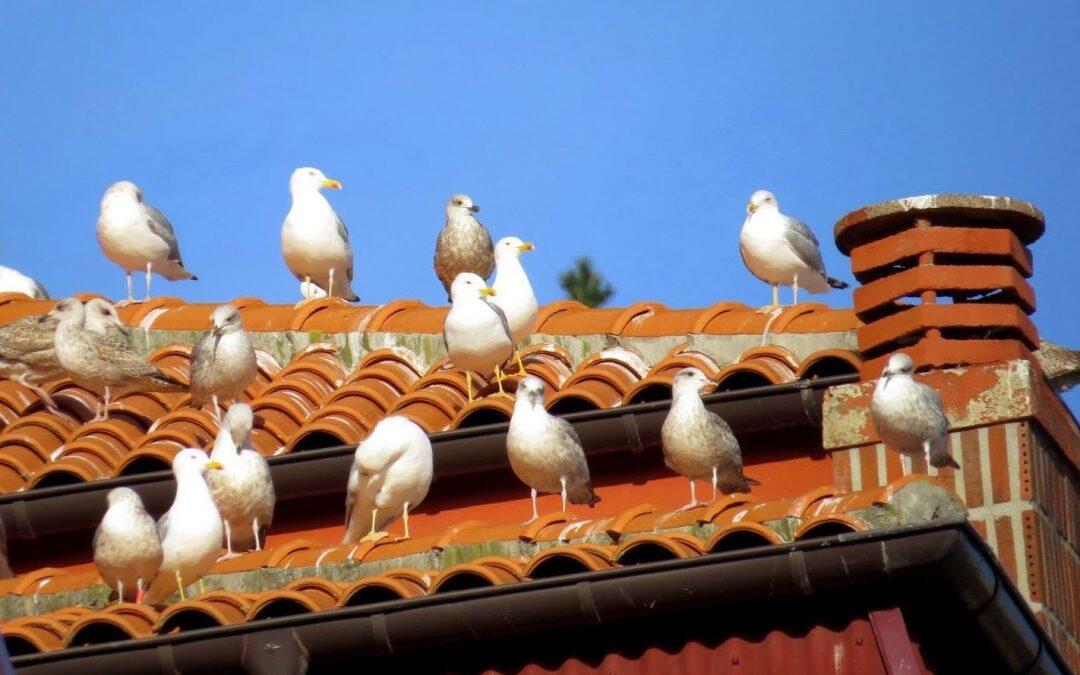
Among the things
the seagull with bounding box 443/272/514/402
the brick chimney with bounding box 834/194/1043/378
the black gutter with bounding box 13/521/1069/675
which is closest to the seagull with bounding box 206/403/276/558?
the seagull with bounding box 443/272/514/402

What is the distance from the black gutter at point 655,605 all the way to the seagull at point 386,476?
1.56m

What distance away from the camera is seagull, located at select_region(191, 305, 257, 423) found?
39.1 feet

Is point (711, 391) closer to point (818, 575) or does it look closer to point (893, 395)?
point (893, 395)

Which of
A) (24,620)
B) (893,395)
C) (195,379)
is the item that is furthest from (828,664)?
(195,379)

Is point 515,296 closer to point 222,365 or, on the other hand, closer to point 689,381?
point 222,365

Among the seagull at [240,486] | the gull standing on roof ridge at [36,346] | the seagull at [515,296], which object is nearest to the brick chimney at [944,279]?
the seagull at [515,296]

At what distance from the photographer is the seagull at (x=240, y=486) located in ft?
35.4

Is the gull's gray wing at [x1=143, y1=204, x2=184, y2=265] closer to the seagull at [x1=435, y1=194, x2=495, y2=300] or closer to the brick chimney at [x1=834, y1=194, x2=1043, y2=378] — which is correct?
the seagull at [x1=435, y1=194, x2=495, y2=300]

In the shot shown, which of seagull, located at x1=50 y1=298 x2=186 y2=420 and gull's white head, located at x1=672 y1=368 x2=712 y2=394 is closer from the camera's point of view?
gull's white head, located at x1=672 y1=368 x2=712 y2=394

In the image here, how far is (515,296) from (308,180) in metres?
3.50

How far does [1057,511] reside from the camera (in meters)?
9.98

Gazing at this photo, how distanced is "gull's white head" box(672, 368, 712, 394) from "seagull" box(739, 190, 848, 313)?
3.80 meters

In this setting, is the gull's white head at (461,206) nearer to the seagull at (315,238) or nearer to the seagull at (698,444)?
the seagull at (315,238)

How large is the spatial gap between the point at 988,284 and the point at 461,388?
299 cm
